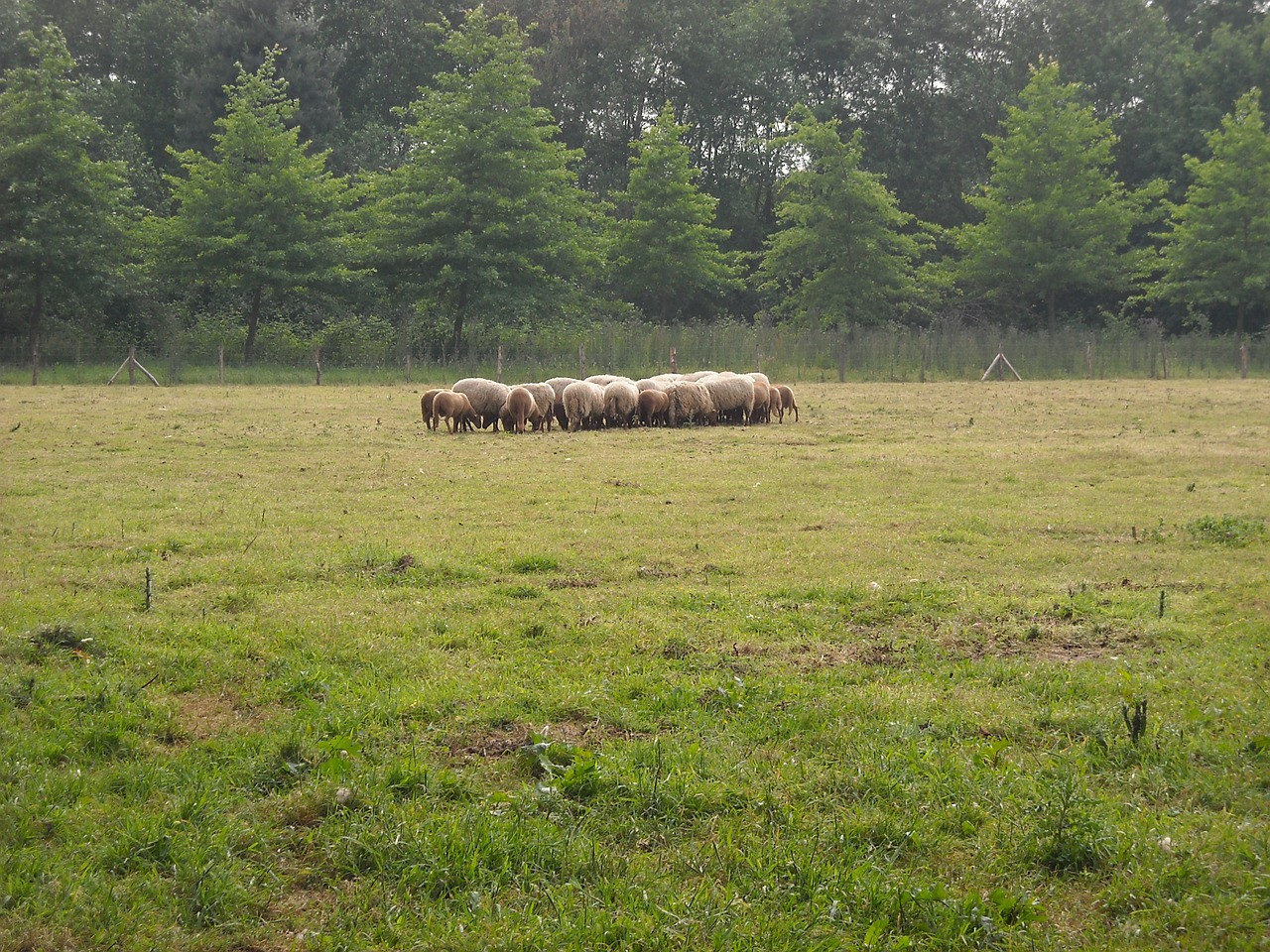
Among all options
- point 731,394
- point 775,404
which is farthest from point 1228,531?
point 775,404

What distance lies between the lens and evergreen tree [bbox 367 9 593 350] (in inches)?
1613

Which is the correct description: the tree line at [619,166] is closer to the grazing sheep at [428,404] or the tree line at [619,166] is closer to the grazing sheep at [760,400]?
the grazing sheep at [760,400]

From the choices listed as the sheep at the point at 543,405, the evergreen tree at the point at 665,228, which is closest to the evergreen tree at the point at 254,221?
the evergreen tree at the point at 665,228

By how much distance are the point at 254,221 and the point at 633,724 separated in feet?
130

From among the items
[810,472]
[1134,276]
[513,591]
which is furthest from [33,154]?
[1134,276]

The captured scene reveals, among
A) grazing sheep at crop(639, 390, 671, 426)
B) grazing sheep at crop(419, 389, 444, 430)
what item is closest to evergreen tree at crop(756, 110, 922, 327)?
grazing sheep at crop(639, 390, 671, 426)

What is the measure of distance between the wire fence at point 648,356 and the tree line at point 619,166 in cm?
118

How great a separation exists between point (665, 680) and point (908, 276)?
147ft

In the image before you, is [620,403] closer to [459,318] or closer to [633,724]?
[633,724]

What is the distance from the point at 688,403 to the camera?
22.4 meters

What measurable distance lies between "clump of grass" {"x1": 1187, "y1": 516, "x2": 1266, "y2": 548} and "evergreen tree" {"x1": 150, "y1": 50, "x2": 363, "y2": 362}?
36.0 meters

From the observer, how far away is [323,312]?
44.3 metres

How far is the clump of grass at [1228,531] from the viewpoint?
9.78 m

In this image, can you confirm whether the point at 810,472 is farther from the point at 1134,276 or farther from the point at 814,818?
the point at 1134,276
